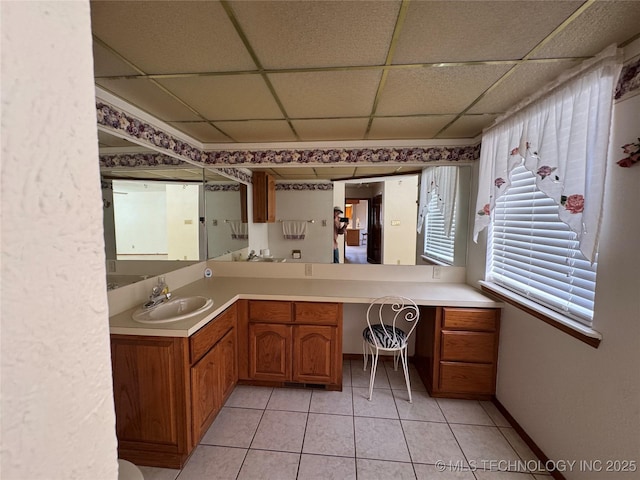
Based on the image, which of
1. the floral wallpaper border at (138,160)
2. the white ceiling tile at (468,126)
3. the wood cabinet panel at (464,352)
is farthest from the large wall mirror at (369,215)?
the floral wallpaper border at (138,160)

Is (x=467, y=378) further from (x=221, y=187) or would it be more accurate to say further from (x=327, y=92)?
(x=221, y=187)

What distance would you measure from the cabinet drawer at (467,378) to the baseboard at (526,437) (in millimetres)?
109

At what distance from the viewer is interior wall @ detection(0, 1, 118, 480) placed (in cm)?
28

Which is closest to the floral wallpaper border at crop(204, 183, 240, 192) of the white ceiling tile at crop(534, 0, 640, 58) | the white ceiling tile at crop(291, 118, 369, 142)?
the white ceiling tile at crop(291, 118, 369, 142)

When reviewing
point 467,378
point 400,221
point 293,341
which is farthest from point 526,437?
point 400,221

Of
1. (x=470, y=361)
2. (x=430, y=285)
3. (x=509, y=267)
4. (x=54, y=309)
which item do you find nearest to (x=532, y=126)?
(x=509, y=267)

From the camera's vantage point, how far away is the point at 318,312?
2039 mm

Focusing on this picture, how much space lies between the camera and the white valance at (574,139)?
1169 mm

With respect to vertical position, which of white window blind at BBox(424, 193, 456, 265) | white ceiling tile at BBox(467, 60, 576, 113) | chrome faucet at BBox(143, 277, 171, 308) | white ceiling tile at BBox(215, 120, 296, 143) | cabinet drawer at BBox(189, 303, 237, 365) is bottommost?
cabinet drawer at BBox(189, 303, 237, 365)

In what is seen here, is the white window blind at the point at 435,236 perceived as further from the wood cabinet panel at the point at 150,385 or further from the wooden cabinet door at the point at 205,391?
the wood cabinet panel at the point at 150,385

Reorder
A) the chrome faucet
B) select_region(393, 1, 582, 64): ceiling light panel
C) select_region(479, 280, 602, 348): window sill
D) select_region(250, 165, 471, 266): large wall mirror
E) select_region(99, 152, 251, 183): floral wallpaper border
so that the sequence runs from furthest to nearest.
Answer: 1. select_region(250, 165, 471, 266): large wall mirror
2. the chrome faucet
3. select_region(99, 152, 251, 183): floral wallpaper border
4. select_region(479, 280, 602, 348): window sill
5. select_region(393, 1, 582, 64): ceiling light panel

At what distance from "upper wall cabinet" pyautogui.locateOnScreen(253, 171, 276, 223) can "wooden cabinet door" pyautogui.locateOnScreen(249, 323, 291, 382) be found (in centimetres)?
109

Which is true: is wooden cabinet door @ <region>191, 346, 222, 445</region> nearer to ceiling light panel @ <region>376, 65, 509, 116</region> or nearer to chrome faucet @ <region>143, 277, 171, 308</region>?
chrome faucet @ <region>143, 277, 171, 308</region>

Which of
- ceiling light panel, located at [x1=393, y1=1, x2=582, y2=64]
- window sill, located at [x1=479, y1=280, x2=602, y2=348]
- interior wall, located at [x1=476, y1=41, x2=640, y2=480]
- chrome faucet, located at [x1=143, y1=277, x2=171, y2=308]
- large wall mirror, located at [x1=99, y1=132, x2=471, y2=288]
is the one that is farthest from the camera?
large wall mirror, located at [x1=99, y1=132, x2=471, y2=288]
